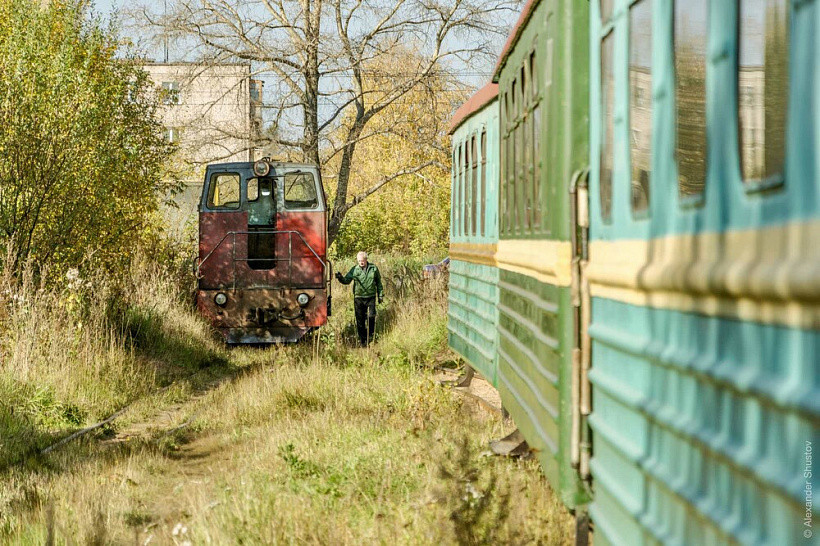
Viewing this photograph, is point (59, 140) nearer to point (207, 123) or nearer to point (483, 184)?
point (483, 184)

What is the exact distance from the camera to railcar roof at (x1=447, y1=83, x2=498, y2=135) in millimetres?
8432

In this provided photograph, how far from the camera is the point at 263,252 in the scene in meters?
16.0

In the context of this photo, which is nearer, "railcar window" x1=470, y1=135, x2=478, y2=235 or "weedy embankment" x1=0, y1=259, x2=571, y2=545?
"weedy embankment" x1=0, y1=259, x2=571, y2=545

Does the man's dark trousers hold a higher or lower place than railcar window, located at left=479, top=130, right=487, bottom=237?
lower

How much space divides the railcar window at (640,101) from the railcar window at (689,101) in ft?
0.80

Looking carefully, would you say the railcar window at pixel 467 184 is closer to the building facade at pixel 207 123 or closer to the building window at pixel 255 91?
the building facade at pixel 207 123

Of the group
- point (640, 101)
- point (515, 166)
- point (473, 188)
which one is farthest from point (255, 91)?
point (640, 101)

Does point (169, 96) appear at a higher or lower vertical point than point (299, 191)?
higher

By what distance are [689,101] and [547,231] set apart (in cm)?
194

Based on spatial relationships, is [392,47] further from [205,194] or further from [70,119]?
[70,119]

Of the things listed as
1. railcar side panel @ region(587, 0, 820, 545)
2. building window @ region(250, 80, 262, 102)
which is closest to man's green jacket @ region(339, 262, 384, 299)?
building window @ region(250, 80, 262, 102)

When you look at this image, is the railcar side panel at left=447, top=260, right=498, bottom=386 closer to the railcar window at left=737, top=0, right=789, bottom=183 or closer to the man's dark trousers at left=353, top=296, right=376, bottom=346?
the man's dark trousers at left=353, top=296, right=376, bottom=346

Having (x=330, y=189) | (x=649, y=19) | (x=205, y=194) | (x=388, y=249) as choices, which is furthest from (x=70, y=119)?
(x=388, y=249)

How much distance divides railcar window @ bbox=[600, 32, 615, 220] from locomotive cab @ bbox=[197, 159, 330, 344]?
1173cm
